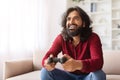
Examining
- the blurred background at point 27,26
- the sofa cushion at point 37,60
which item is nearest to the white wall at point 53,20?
the blurred background at point 27,26

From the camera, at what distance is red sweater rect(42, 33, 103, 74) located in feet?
5.02

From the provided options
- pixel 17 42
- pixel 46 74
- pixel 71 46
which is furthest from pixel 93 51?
pixel 17 42

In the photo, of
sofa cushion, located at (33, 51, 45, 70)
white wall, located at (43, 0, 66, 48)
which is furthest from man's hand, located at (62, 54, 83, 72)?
white wall, located at (43, 0, 66, 48)

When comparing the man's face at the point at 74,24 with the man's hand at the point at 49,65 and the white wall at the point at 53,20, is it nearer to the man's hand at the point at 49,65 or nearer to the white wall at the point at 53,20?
the man's hand at the point at 49,65

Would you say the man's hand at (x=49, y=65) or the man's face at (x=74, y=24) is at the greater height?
the man's face at (x=74, y=24)

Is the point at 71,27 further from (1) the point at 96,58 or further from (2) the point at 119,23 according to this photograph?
(2) the point at 119,23

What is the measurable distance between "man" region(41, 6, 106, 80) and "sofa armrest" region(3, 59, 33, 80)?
83 cm

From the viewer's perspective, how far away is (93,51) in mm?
1645

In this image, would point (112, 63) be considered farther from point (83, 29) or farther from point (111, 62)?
point (83, 29)

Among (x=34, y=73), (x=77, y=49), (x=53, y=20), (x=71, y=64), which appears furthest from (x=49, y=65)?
(x=53, y=20)

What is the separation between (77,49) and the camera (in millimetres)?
1823

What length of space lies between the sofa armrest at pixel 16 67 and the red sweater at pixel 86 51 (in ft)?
2.73

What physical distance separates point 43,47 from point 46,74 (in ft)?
5.90

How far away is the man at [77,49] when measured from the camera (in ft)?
5.11
